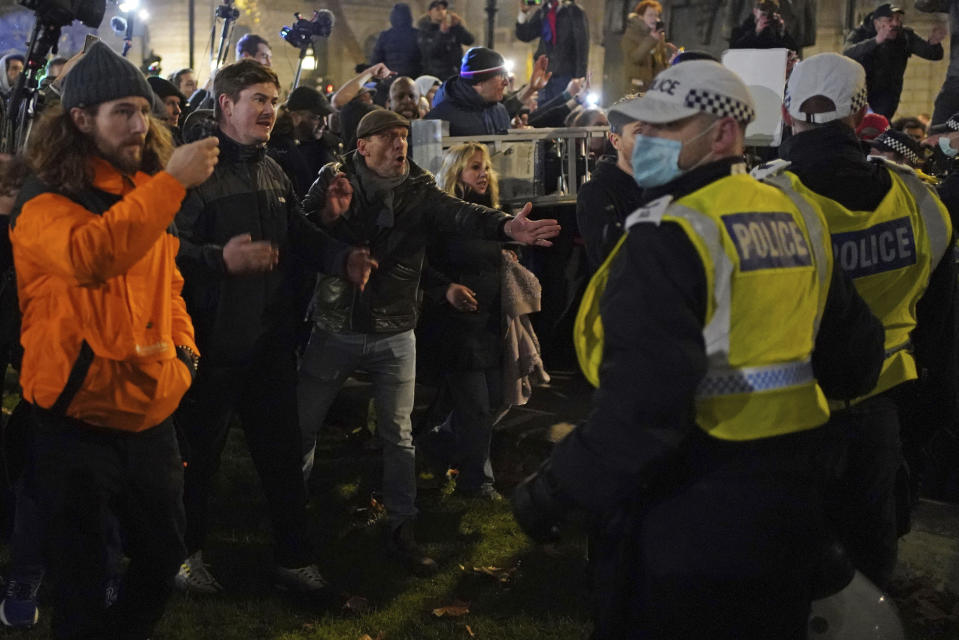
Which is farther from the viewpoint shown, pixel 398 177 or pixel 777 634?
pixel 398 177

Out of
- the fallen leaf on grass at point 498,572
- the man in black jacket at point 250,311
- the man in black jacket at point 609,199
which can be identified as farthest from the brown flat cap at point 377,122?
the fallen leaf on grass at point 498,572

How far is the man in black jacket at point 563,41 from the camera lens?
1468 cm

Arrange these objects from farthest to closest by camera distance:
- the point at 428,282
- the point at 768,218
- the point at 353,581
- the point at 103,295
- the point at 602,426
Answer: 1. the point at 428,282
2. the point at 353,581
3. the point at 103,295
4. the point at 768,218
5. the point at 602,426

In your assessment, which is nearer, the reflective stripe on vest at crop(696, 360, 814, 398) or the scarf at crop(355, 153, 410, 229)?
the reflective stripe on vest at crop(696, 360, 814, 398)

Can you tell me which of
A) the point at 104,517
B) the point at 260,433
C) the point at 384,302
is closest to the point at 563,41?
the point at 384,302

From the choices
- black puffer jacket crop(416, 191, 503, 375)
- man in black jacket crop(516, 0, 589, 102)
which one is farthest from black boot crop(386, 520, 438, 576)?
man in black jacket crop(516, 0, 589, 102)

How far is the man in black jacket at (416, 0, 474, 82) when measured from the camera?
13953 mm

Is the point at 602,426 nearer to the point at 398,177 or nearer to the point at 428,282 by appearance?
the point at 398,177

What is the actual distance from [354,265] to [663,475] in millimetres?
2572

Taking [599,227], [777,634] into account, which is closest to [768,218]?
[777,634]

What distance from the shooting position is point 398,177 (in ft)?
18.8

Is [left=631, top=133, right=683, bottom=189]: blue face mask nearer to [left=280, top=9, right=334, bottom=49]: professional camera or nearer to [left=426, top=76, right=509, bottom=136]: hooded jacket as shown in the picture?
[left=426, top=76, right=509, bottom=136]: hooded jacket

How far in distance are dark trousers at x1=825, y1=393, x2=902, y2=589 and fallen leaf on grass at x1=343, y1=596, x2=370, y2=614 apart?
2239mm

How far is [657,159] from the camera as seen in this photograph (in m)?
2.84
